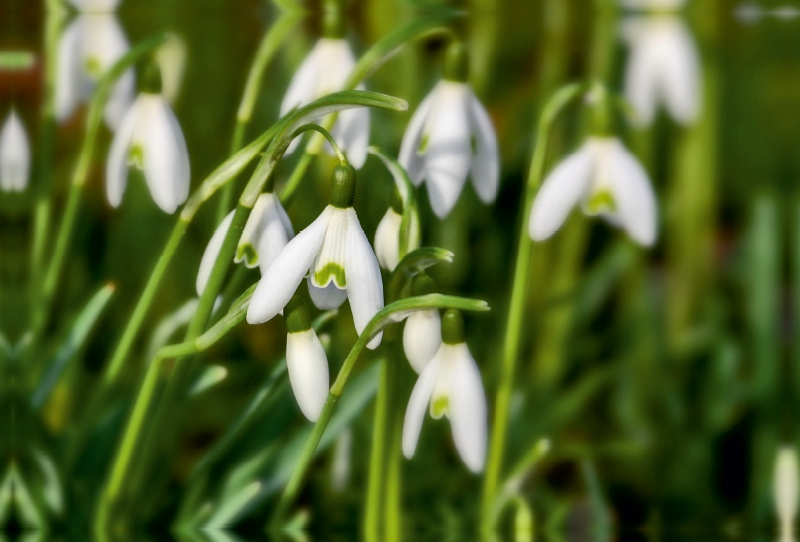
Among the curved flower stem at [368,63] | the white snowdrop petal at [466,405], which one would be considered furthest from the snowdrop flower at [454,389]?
the curved flower stem at [368,63]

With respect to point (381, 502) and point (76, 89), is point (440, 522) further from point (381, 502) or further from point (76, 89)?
point (76, 89)

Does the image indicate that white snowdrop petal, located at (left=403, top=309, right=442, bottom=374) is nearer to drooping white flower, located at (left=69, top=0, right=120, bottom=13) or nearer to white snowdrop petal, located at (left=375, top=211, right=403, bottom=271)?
white snowdrop petal, located at (left=375, top=211, right=403, bottom=271)

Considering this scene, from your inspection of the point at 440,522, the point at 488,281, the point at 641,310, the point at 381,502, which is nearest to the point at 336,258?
the point at 381,502

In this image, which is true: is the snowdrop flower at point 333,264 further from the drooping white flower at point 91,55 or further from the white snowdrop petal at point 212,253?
the drooping white flower at point 91,55

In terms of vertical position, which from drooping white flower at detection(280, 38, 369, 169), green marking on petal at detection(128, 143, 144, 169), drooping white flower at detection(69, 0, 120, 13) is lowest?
green marking on petal at detection(128, 143, 144, 169)

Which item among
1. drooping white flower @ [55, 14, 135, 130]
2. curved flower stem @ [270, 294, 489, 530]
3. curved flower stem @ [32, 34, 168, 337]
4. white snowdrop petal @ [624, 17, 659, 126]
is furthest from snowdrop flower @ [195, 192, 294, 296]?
white snowdrop petal @ [624, 17, 659, 126]
